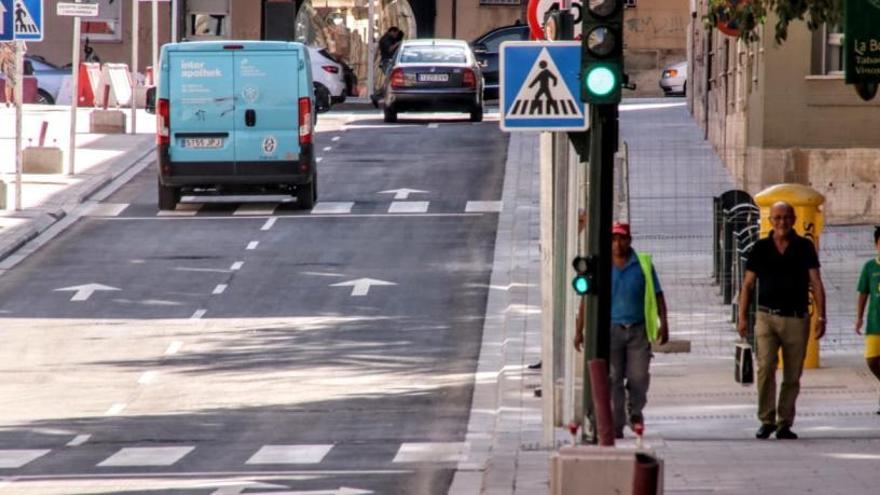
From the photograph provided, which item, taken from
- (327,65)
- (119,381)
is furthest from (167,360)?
(327,65)

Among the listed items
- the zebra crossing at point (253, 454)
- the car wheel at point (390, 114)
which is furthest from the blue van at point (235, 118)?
the zebra crossing at point (253, 454)

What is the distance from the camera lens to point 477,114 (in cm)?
4400

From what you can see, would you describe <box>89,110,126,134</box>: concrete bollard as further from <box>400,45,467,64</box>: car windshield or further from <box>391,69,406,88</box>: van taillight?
<box>400,45,467,64</box>: car windshield

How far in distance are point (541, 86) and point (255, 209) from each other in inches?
693

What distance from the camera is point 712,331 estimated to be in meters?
20.7

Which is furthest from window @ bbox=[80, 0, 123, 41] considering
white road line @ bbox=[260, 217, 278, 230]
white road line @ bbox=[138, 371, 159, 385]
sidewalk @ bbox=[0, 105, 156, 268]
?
white road line @ bbox=[138, 371, 159, 385]

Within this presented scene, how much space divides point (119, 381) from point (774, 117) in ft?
43.2

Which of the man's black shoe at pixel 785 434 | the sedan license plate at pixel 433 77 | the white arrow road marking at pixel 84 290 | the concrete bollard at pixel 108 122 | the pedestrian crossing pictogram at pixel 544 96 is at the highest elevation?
the sedan license plate at pixel 433 77

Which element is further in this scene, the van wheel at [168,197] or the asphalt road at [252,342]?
the van wheel at [168,197]

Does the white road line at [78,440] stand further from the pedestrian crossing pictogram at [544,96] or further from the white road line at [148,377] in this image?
the pedestrian crossing pictogram at [544,96]

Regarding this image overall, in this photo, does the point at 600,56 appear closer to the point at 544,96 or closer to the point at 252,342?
the point at 544,96

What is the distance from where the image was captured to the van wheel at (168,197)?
31.1 metres

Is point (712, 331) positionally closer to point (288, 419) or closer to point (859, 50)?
point (288, 419)

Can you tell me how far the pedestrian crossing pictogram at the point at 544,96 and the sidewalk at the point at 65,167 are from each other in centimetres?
1356
